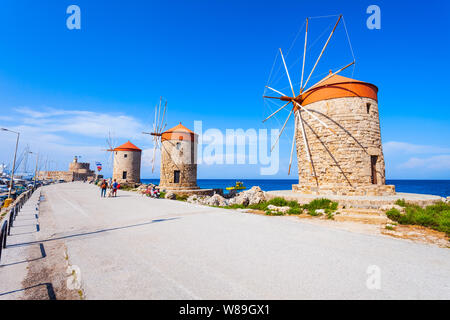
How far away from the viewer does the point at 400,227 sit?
6.69m

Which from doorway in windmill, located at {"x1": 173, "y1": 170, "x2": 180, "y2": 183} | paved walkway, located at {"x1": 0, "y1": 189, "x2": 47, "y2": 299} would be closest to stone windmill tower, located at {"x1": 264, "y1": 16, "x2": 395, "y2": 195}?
paved walkway, located at {"x1": 0, "y1": 189, "x2": 47, "y2": 299}

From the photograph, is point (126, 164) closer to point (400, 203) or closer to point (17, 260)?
point (17, 260)

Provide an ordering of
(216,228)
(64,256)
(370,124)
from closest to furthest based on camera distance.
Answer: (64,256) < (216,228) < (370,124)

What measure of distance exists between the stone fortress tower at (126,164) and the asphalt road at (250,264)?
1142 inches

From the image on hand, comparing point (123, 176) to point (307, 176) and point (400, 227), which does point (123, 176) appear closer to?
point (307, 176)

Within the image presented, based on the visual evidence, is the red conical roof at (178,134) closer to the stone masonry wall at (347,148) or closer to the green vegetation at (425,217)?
the stone masonry wall at (347,148)

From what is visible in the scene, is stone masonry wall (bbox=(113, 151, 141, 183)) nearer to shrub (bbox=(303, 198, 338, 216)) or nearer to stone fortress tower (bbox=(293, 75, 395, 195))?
stone fortress tower (bbox=(293, 75, 395, 195))

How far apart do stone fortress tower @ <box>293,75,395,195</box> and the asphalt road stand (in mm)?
6990

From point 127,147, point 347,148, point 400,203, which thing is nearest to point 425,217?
point 400,203

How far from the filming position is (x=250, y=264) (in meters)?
3.66

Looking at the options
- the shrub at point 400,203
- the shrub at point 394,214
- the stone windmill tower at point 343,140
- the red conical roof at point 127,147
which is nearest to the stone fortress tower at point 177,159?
the red conical roof at point 127,147

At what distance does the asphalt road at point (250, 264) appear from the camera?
109 inches

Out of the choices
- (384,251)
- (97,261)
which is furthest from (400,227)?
(97,261)

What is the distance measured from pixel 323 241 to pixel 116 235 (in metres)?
5.42
